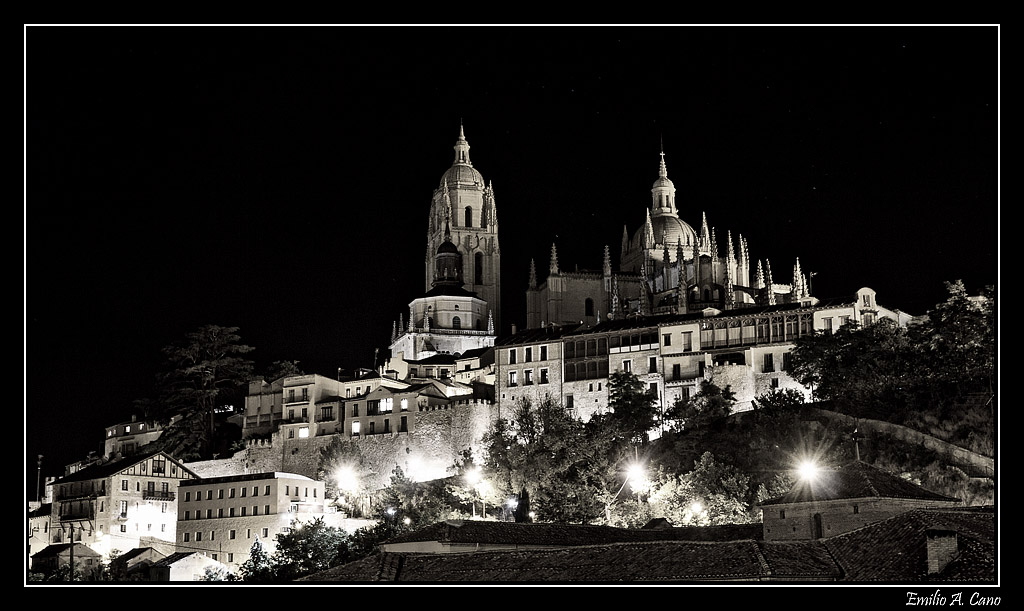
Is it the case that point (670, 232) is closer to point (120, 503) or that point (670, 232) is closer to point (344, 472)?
point (344, 472)

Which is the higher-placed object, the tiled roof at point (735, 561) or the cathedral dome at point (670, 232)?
the cathedral dome at point (670, 232)

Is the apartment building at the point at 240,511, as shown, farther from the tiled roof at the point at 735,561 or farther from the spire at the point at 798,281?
the spire at the point at 798,281

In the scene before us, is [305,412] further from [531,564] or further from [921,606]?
[921,606]

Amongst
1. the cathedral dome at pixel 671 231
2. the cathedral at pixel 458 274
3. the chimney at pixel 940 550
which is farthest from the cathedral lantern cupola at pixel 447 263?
the chimney at pixel 940 550

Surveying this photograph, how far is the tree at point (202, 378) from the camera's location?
78.4m

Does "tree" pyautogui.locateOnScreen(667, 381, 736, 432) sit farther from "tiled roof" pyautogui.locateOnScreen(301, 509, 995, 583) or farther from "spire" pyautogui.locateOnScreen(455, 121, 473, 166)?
"spire" pyautogui.locateOnScreen(455, 121, 473, 166)

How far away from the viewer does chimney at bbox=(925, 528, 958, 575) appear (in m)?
32.7

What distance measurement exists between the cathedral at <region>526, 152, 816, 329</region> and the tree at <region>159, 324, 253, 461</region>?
22424mm

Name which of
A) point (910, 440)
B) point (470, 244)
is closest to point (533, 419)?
point (910, 440)

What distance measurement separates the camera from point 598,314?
310 ft

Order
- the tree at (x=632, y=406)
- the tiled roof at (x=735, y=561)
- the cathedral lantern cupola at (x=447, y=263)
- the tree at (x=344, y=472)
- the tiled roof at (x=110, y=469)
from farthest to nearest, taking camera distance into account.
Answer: the cathedral lantern cupola at (x=447, y=263)
the tiled roof at (x=110, y=469)
the tree at (x=344, y=472)
the tree at (x=632, y=406)
the tiled roof at (x=735, y=561)

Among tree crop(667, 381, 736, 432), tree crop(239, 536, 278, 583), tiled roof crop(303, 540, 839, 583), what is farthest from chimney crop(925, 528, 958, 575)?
tree crop(667, 381, 736, 432)

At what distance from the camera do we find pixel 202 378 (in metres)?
81.8

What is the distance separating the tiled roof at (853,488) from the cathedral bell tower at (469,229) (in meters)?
65.1
